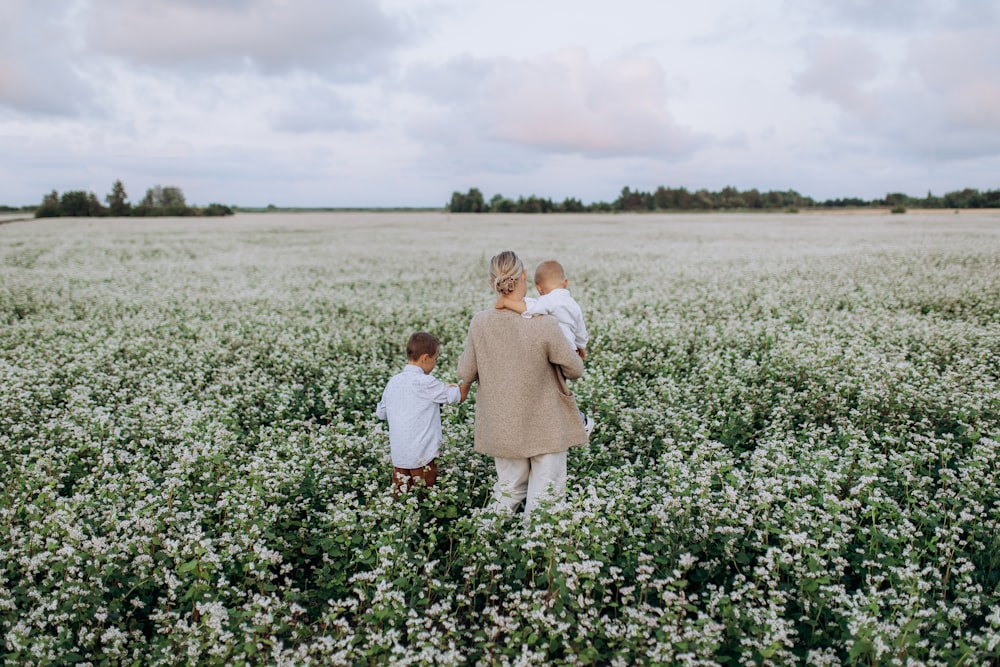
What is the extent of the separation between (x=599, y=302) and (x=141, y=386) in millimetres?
9830

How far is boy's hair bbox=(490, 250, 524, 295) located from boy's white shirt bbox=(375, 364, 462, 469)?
1.08 metres

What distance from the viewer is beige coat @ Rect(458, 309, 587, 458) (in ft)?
14.9

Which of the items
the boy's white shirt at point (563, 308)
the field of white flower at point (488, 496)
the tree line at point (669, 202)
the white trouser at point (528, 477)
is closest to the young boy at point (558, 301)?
the boy's white shirt at point (563, 308)

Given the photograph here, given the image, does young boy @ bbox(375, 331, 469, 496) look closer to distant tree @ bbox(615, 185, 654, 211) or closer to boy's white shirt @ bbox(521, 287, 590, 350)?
boy's white shirt @ bbox(521, 287, 590, 350)

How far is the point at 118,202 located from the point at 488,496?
10004 cm

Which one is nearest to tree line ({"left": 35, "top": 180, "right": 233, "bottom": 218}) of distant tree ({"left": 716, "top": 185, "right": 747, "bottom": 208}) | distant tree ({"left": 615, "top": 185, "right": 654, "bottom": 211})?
distant tree ({"left": 615, "top": 185, "right": 654, "bottom": 211})

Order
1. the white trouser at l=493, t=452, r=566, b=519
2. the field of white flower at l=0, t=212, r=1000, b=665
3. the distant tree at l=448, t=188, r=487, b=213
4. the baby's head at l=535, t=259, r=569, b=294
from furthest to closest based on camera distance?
the distant tree at l=448, t=188, r=487, b=213, the baby's head at l=535, t=259, r=569, b=294, the white trouser at l=493, t=452, r=566, b=519, the field of white flower at l=0, t=212, r=1000, b=665

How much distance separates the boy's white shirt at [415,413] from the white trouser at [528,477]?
67 centimetres

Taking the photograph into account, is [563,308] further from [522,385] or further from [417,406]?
[417,406]

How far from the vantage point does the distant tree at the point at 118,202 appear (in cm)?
8338

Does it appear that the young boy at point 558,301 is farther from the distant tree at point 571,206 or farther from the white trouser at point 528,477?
the distant tree at point 571,206

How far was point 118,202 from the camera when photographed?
3465 inches

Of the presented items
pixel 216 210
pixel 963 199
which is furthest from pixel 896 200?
pixel 216 210

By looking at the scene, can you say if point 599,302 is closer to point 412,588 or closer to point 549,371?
point 549,371
